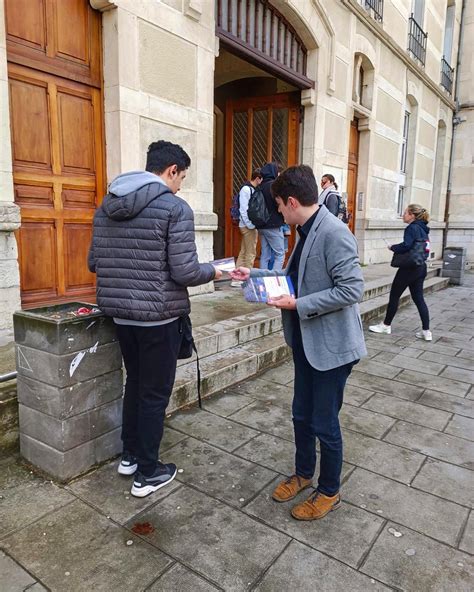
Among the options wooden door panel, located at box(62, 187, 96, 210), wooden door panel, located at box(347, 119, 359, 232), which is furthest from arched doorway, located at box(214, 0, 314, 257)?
wooden door panel, located at box(62, 187, 96, 210)

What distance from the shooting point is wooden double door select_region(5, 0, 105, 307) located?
443 cm

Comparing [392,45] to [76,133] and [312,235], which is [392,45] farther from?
[312,235]

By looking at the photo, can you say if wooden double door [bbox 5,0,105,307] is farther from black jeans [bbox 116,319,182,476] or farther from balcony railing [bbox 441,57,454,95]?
balcony railing [bbox 441,57,454,95]

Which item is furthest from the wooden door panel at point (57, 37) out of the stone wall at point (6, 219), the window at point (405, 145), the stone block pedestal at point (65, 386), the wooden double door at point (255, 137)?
the window at point (405, 145)

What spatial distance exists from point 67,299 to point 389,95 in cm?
1005

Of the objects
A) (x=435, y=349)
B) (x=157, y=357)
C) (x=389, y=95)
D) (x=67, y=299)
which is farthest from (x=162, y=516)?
(x=389, y=95)

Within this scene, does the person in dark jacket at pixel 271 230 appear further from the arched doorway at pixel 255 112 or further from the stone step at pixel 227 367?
the arched doorway at pixel 255 112

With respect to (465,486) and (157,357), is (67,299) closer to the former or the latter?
(157,357)

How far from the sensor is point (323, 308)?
7.57 ft

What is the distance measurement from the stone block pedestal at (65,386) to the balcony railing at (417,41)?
1323 centimetres

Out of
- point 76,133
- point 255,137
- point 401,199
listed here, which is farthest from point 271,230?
point 401,199

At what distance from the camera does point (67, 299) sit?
503 cm

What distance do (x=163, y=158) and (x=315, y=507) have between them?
2.07m

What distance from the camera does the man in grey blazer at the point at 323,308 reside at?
90.5 inches
